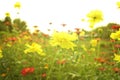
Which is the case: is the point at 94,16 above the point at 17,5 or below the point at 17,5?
below

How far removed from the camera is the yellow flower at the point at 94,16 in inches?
169

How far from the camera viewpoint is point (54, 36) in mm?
3381

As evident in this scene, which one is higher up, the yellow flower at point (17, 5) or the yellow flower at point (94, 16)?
the yellow flower at point (17, 5)

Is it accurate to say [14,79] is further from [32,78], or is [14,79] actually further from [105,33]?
[105,33]

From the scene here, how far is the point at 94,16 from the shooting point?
4301mm

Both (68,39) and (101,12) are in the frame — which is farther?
(101,12)

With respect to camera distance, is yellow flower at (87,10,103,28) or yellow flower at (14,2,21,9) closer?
yellow flower at (87,10,103,28)

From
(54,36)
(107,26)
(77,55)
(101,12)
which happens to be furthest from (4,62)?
(107,26)

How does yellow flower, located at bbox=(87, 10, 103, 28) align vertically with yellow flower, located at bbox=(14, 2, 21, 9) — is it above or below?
below

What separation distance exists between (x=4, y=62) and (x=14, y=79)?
0.66m

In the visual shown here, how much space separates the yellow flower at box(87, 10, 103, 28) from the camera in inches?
169

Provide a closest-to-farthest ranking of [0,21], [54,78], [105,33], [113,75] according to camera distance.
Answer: [54,78], [113,75], [0,21], [105,33]

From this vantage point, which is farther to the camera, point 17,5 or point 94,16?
point 17,5

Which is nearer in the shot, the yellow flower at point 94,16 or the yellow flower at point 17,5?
the yellow flower at point 94,16
